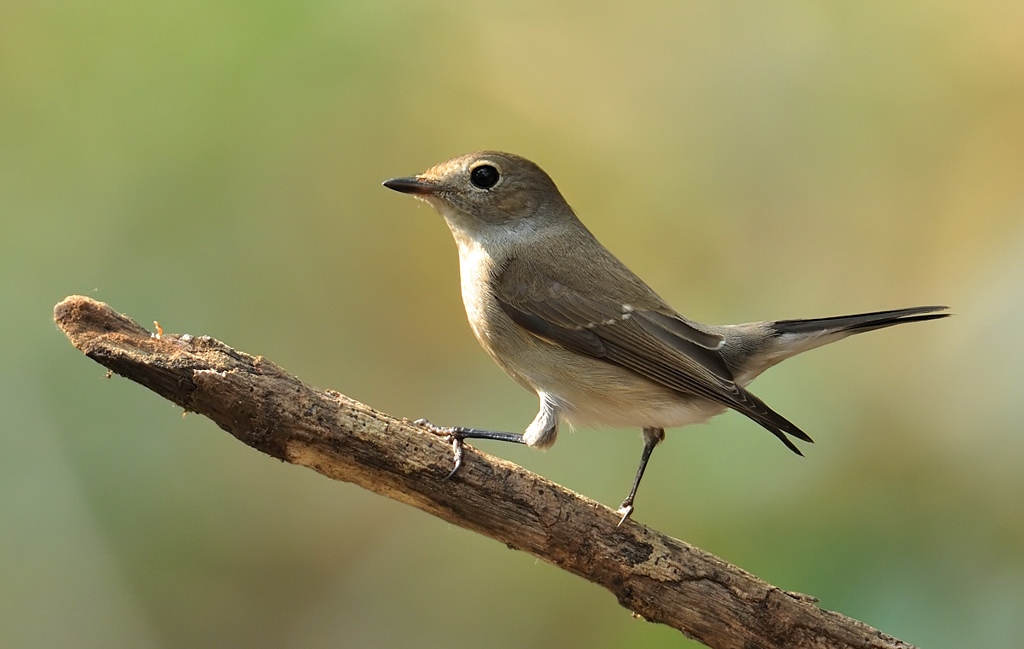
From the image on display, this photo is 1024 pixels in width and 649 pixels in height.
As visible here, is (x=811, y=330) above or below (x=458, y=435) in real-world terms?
above

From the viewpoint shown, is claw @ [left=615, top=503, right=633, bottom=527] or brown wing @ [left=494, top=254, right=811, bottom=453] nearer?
claw @ [left=615, top=503, right=633, bottom=527]

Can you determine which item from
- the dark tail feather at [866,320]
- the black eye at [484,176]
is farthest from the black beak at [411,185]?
the dark tail feather at [866,320]

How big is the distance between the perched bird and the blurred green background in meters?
0.86

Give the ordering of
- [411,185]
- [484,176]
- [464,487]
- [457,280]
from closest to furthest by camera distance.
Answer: [464,487], [411,185], [484,176], [457,280]

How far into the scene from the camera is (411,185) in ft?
11.8

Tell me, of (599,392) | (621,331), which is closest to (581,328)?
(621,331)

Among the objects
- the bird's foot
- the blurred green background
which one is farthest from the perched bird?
the blurred green background

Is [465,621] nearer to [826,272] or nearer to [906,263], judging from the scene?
[826,272]

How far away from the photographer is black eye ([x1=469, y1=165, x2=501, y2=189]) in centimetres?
369

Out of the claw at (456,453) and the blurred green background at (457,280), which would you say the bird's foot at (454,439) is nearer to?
the claw at (456,453)

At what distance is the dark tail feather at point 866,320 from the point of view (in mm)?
3270

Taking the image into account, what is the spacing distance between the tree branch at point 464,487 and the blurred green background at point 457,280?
96 cm

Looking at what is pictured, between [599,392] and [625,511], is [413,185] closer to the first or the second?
[599,392]

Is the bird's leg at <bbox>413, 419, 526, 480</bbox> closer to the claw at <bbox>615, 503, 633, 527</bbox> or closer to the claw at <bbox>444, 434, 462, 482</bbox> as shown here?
the claw at <bbox>444, 434, 462, 482</bbox>
